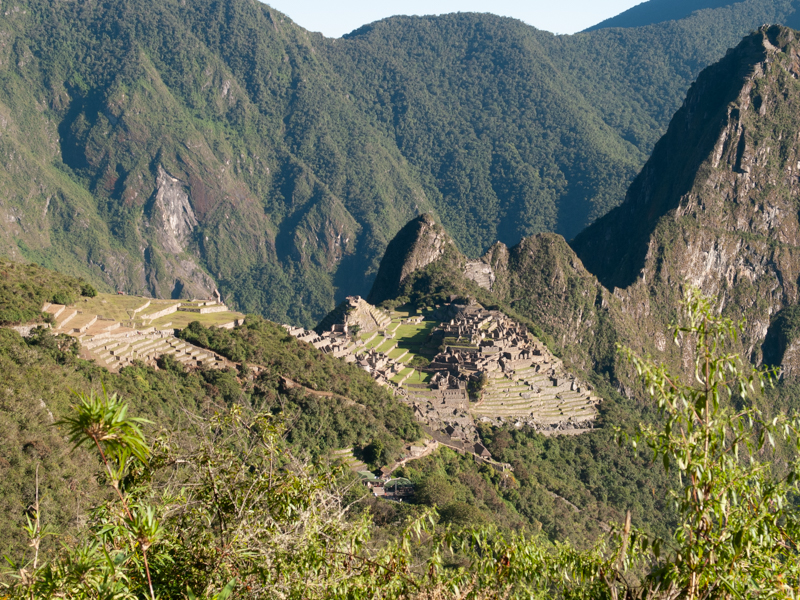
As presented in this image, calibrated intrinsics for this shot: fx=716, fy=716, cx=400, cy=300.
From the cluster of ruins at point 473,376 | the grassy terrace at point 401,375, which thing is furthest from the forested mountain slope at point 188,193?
the grassy terrace at point 401,375

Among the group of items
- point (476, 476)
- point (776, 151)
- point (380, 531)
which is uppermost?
point (776, 151)

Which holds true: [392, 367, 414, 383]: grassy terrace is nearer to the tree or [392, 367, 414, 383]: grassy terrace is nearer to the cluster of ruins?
the cluster of ruins

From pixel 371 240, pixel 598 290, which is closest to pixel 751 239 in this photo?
pixel 598 290

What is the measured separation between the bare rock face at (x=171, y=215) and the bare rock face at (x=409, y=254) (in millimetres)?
105052

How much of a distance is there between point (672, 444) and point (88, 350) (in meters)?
23.1

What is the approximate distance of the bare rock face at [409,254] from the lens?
6612cm

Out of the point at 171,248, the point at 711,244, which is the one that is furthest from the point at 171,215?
the point at 711,244

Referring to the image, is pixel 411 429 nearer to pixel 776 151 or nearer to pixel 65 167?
pixel 776 151

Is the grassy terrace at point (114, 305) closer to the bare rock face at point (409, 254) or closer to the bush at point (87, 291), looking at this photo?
the bush at point (87, 291)

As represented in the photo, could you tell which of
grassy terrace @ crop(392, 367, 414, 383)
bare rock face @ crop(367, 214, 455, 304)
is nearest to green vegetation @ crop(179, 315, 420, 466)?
grassy terrace @ crop(392, 367, 414, 383)

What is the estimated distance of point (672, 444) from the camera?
6.63 metres

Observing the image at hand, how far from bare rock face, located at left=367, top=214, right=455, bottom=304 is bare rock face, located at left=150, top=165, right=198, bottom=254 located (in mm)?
105052

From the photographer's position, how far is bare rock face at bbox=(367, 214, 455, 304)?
217 feet

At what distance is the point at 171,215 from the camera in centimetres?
16800
